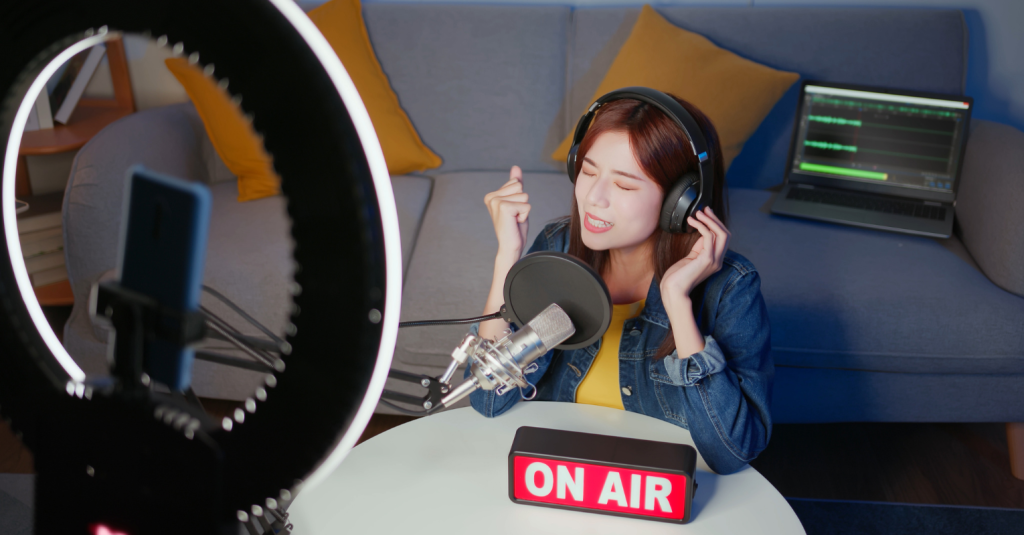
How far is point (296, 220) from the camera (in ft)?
1.01

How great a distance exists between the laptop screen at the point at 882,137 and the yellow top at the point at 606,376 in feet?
3.95

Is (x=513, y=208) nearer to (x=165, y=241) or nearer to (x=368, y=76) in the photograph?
(x=165, y=241)

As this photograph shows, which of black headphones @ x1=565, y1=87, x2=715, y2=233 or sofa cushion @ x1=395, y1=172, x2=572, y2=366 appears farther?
sofa cushion @ x1=395, y1=172, x2=572, y2=366

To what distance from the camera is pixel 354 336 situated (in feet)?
1.04

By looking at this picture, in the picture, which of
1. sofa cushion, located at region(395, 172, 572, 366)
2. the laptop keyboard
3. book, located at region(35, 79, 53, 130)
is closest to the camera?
book, located at region(35, 79, 53, 130)

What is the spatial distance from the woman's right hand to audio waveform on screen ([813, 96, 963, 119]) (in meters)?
1.37

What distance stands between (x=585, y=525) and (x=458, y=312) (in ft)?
2.79

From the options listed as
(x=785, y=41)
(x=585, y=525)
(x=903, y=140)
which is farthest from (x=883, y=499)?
(x=785, y=41)

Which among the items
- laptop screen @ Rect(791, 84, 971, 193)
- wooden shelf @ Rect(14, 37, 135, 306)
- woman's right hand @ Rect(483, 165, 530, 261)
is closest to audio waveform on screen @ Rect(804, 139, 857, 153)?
laptop screen @ Rect(791, 84, 971, 193)

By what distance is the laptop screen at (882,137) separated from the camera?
1909mm

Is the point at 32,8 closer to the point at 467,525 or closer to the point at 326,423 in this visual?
the point at 326,423

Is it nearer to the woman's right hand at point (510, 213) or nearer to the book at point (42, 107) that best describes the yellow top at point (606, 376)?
the woman's right hand at point (510, 213)

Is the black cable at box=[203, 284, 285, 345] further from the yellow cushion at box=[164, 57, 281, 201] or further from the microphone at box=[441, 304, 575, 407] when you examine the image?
the microphone at box=[441, 304, 575, 407]

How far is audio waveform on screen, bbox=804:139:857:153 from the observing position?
2.00 m
